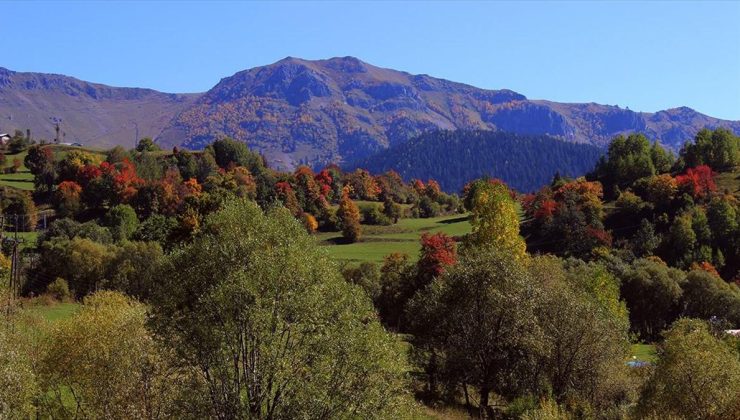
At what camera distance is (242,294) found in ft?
99.5

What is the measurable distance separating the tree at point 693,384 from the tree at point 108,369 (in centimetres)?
2709

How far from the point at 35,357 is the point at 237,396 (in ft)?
59.9

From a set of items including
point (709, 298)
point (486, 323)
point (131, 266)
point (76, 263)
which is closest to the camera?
point (486, 323)

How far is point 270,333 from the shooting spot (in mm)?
30891

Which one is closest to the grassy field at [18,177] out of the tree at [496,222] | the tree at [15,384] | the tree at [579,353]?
the tree at [496,222]

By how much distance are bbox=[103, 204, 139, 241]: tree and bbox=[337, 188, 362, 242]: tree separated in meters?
40.1

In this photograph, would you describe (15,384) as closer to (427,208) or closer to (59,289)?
(59,289)

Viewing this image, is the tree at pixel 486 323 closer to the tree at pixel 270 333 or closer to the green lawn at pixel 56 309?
the tree at pixel 270 333

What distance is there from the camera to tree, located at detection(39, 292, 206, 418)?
36.8m

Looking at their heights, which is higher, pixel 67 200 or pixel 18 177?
pixel 18 177

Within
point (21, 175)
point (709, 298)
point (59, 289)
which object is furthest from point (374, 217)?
point (21, 175)

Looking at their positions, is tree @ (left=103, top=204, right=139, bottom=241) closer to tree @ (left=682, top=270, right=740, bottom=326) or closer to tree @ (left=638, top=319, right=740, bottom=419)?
tree @ (left=682, top=270, right=740, bottom=326)

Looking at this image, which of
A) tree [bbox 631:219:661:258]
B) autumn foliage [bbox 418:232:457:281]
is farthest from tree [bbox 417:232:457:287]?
tree [bbox 631:219:661:258]

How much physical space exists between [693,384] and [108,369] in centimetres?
3344
